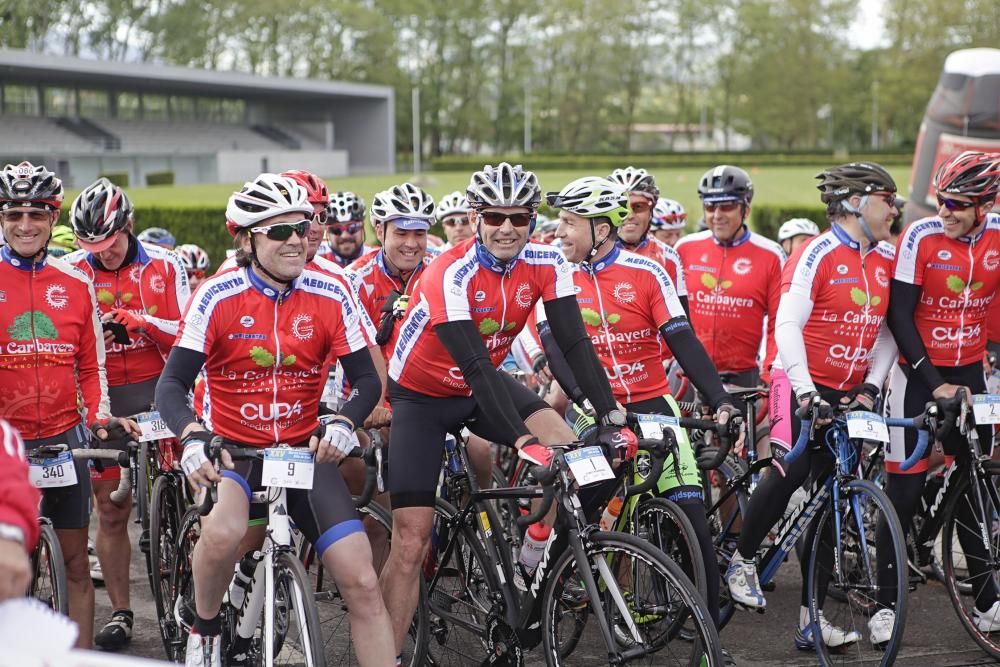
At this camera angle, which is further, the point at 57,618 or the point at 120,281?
the point at 120,281

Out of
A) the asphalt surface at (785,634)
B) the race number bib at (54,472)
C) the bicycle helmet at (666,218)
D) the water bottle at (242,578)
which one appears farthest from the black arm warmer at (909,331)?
the race number bib at (54,472)

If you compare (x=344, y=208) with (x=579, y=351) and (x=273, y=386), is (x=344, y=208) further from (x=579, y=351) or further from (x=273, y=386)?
(x=273, y=386)

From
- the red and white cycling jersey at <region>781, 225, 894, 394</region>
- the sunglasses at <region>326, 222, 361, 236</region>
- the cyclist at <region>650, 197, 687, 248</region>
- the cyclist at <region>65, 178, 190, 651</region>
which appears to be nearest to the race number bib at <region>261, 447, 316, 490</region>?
the cyclist at <region>65, 178, 190, 651</region>

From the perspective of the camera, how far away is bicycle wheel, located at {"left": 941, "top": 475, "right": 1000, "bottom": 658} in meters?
5.32

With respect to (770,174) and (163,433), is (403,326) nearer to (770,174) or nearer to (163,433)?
(163,433)

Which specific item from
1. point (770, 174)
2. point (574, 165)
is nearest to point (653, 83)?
point (574, 165)

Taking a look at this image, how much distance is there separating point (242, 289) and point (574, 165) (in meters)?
71.9

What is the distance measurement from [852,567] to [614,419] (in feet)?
4.83

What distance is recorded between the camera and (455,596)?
5098 millimetres

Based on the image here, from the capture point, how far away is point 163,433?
5750 millimetres

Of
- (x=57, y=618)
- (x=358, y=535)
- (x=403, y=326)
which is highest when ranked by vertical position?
(x=403, y=326)

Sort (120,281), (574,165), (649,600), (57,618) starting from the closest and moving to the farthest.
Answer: (57,618) → (649,600) → (120,281) → (574,165)

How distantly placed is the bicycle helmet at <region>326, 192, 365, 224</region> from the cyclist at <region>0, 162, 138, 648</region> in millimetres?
2405

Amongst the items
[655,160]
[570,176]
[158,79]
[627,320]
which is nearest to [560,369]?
[627,320]
